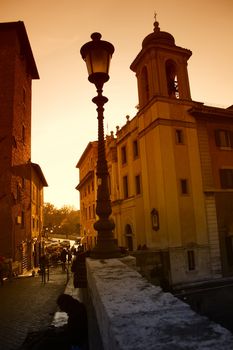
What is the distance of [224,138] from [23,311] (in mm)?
20293

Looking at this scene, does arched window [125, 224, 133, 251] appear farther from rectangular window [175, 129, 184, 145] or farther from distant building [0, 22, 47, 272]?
rectangular window [175, 129, 184, 145]

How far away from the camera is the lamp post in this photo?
15.8 ft

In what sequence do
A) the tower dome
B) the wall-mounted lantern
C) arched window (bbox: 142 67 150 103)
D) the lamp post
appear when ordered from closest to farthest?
the lamp post, the wall-mounted lantern, the tower dome, arched window (bbox: 142 67 150 103)

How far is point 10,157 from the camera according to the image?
20578mm

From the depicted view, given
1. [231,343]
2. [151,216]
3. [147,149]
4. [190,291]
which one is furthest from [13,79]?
[231,343]

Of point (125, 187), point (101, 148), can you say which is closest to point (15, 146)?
point (125, 187)

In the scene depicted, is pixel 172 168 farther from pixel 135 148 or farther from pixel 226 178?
pixel 135 148

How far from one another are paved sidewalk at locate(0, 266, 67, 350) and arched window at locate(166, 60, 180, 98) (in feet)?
57.5

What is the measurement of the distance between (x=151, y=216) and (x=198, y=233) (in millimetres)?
3737

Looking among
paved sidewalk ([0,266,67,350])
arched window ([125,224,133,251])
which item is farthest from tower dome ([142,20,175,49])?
paved sidewalk ([0,266,67,350])

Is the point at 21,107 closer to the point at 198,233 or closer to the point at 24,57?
the point at 24,57

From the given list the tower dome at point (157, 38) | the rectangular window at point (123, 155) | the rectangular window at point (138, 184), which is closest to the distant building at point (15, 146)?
the rectangular window at point (123, 155)

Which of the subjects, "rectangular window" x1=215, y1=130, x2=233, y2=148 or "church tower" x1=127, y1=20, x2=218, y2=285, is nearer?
"church tower" x1=127, y1=20, x2=218, y2=285

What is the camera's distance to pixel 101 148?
5.45m
